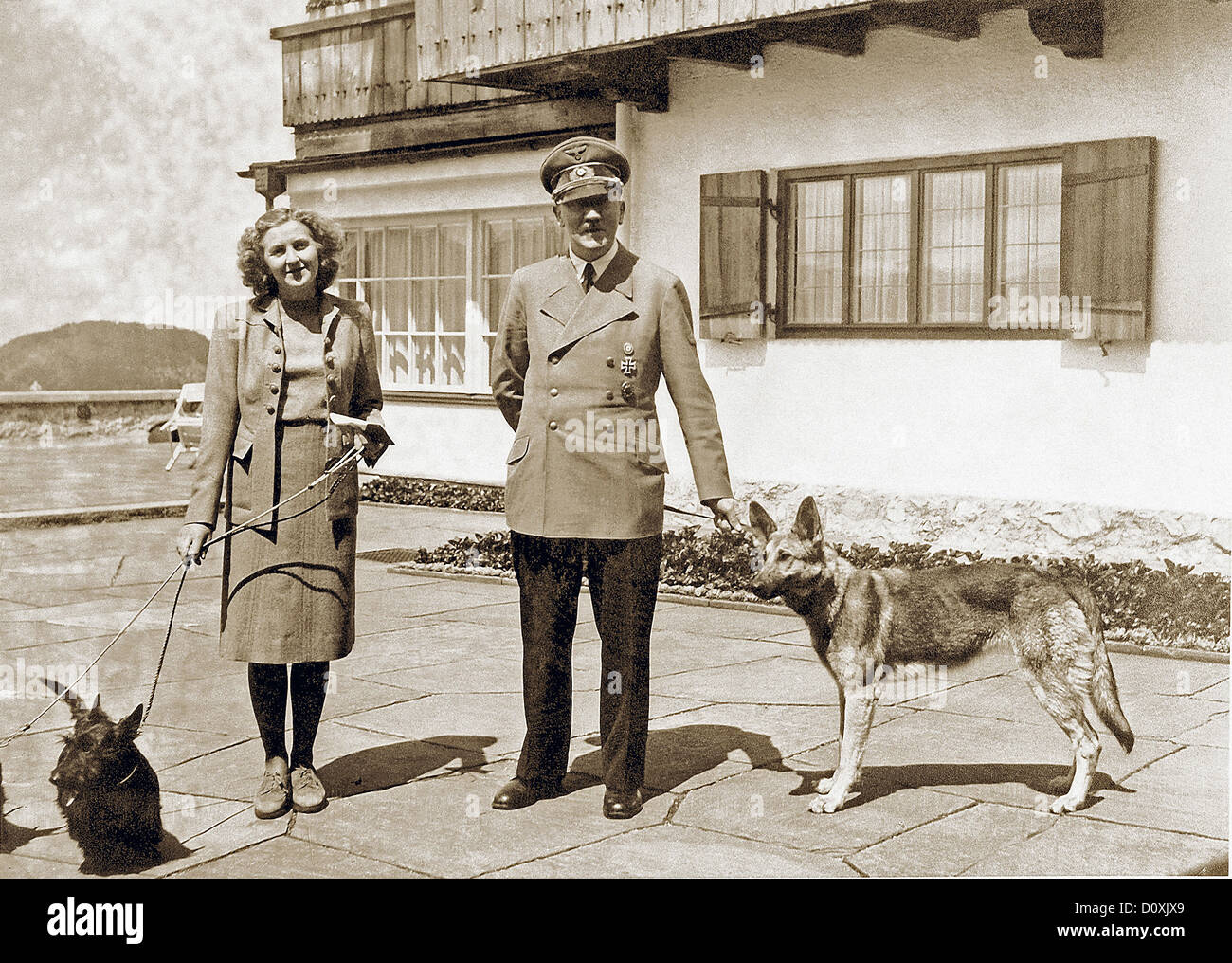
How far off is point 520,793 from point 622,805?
384mm

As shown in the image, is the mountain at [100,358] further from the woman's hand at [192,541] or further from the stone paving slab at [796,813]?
the stone paving slab at [796,813]

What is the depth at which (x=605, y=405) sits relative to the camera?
4.82 meters

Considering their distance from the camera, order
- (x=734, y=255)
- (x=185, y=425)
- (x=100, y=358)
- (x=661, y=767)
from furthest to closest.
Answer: (x=100, y=358), (x=185, y=425), (x=734, y=255), (x=661, y=767)

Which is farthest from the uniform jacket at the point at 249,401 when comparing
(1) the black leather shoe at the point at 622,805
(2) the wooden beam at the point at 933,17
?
(2) the wooden beam at the point at 933,17

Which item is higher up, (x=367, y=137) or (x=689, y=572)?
(x=367, y=137)

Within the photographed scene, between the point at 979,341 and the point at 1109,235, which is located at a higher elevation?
the point at 1109,235

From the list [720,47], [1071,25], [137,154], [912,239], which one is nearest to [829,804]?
[1071,25]

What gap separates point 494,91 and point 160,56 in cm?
479

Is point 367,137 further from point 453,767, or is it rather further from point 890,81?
point 453,767

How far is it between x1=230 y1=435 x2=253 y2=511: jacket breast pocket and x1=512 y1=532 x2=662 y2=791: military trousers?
3.10 ft

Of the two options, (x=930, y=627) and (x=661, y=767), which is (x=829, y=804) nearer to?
(x=930, y=627)

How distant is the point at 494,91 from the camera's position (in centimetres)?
1406
